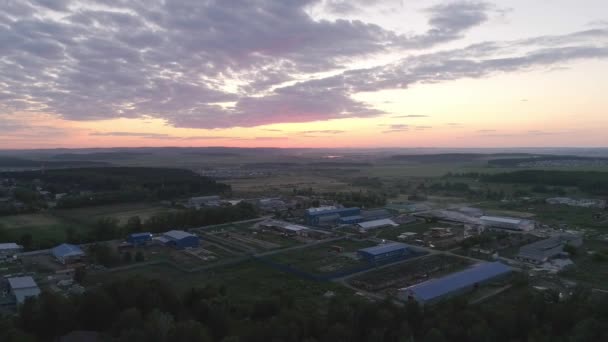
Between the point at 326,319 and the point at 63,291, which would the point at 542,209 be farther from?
the point at 63,291

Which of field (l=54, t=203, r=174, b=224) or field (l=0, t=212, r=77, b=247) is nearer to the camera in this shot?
field (l=0, t=212, r=77, b=247)

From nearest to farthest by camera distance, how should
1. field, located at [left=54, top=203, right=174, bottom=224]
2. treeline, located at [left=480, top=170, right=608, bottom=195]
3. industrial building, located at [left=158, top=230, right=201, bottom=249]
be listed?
industrial building, located at [left=158, top=230, right=201, bottom=249] → field, located at [left=54, top=203, right=174, bottom=224] → treeline, located at [left=480, top=170, right=608, bottom=195]

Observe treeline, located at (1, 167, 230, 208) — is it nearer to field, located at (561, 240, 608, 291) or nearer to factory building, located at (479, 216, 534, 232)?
factory building, located at (479, 216, 534, 232)

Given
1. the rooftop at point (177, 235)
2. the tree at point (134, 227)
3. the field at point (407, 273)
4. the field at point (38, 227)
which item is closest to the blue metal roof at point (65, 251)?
the field at point (38, 227)

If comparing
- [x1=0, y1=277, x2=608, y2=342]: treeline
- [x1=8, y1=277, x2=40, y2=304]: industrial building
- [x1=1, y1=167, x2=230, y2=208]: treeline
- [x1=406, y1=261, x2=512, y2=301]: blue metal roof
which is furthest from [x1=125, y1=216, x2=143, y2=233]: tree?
[x1=406, y1=261, x2=512, y2=301]: blue metal roof

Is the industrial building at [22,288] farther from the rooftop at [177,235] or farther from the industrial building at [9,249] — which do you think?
the rooftop at [177,235]

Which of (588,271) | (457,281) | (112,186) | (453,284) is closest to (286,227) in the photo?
(457,281)

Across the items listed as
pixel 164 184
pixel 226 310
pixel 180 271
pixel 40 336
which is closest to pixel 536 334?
pixel 226 310
